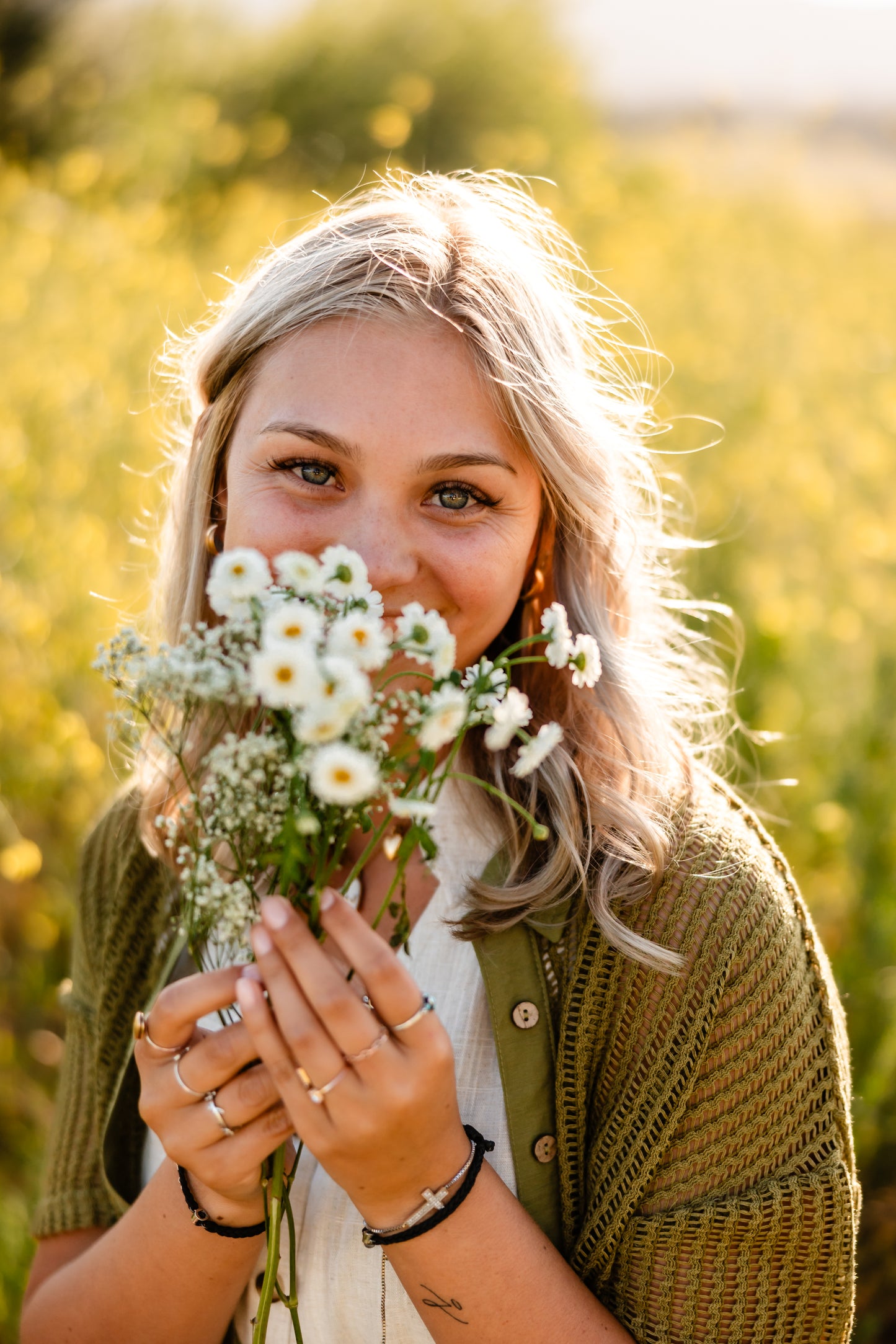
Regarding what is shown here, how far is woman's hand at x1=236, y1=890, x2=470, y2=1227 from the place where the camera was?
0.99 m

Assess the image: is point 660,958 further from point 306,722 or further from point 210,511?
point 210,511

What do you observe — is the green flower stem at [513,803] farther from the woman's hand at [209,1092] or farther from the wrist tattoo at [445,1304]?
the wrist tattoo at [445,1304]

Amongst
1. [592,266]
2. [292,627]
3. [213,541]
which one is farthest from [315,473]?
[592,266]

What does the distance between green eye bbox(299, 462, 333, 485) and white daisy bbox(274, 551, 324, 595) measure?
485mm

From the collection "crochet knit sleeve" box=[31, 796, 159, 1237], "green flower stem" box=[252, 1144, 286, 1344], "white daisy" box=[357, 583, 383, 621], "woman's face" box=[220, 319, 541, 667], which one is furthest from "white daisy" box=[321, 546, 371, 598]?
"crochet knit sleeve" box=[31, 796, 159, 1237]

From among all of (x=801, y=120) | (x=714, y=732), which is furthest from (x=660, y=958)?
(x=801, y=120)

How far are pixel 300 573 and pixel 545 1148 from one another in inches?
32.7

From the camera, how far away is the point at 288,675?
0.82m

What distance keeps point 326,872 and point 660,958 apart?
54 centimetres

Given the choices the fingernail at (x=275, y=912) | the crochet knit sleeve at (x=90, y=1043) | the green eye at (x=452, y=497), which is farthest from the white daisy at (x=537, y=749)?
the crochet knit sleeve at (x=90, y=1043)

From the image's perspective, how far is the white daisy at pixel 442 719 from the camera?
848mm

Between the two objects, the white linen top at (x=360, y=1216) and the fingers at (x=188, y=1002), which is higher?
the fingers at (x=188, y=1002)

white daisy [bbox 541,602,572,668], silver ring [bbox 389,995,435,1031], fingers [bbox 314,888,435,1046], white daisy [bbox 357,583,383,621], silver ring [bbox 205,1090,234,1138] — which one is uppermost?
white daisy [bbox 357,583,383,621]

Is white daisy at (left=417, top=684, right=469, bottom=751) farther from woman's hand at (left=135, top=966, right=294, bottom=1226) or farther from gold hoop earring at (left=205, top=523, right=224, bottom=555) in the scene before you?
gold hoop earring at (left=205, top=523, right=224, bottom=555)
